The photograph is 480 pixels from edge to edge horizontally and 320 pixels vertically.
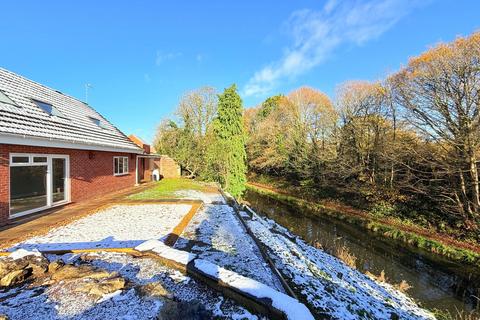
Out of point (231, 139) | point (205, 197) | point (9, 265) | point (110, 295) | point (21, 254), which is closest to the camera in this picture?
point (110, 295)

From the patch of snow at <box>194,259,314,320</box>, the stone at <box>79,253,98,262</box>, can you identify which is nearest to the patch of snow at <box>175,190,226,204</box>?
the stone at <box>79,253,98,262</box>

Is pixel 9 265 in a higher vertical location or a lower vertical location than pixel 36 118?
lower

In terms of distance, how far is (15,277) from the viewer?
3.08 m

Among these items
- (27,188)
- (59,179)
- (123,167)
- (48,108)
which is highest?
(48,108)

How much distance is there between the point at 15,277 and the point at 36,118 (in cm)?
657

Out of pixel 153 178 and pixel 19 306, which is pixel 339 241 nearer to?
pixel 19 306

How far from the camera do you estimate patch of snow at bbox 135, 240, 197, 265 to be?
11.8 ft

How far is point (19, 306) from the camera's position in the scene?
2613mm

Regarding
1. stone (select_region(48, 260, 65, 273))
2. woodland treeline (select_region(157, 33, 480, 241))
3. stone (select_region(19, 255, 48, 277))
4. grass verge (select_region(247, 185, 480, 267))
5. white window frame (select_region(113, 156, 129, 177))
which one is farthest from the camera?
white window frame (select_region(113, 156, 129, 177))

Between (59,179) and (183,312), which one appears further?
(59,179)

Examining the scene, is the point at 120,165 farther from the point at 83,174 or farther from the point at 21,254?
the point at 21,254

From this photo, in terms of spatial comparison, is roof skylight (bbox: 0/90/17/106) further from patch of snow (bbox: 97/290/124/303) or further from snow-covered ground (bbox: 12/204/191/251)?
patch of snow (bbox: 97/290/124/303)

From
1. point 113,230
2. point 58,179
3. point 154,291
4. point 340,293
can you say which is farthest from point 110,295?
point 58,179

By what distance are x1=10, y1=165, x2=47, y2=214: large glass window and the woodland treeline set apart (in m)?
9.46
